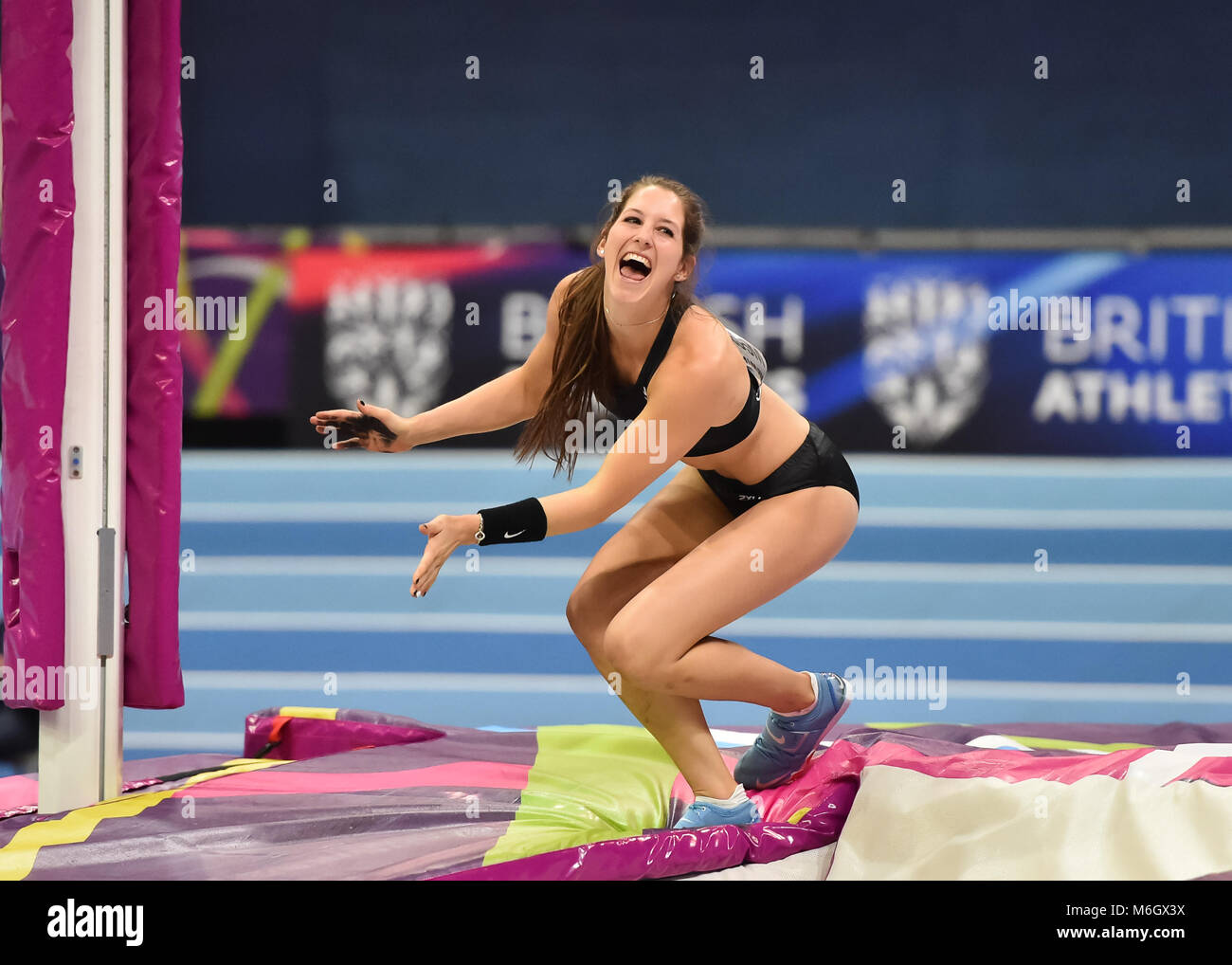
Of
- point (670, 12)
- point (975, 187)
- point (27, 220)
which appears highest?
point (670, 12)

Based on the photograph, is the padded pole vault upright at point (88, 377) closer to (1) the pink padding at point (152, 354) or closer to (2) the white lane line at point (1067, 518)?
(1) the pink padding at point (152, 354)

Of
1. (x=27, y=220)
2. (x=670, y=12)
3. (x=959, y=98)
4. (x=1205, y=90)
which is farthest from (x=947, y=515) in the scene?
(x=27, y=220)

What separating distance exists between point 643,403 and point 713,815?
0.78 metres

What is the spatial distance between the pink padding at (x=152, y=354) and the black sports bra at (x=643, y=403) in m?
0.95

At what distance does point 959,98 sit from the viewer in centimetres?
451

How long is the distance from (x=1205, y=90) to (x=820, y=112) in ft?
4.80

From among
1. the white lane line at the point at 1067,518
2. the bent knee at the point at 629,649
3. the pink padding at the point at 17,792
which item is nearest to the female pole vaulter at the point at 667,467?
the bent knee at the point at 629,649

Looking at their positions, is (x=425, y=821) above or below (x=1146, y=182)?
below

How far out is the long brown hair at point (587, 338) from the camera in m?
2.24

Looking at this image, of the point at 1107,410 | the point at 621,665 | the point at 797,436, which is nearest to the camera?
the point at 621,665

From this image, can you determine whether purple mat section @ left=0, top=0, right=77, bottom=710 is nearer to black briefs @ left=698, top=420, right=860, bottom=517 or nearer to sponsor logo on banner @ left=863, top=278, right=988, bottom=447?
black briefs @ left=698, top=420, right=860, bottom=517

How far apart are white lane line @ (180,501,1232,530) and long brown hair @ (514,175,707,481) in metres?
2.20

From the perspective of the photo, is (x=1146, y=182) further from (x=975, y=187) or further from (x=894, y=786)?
(x=894, y=786)

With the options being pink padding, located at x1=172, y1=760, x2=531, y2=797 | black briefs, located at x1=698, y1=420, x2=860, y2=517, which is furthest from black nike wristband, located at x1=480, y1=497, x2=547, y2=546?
pink padding, located at x1=172, y1=760, x2=531, y2=797
